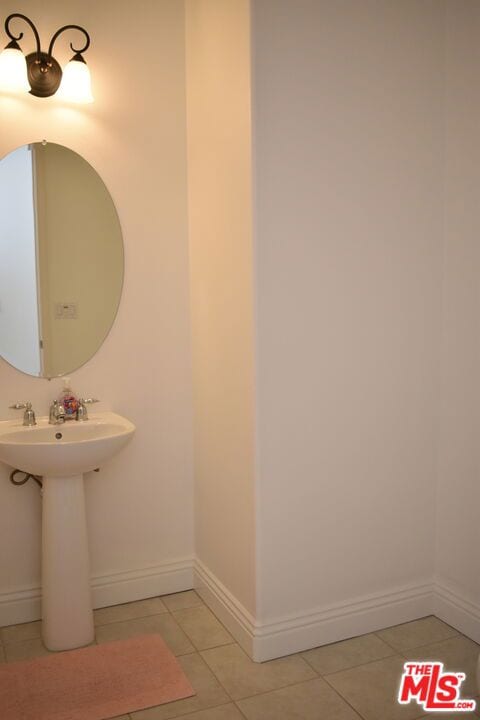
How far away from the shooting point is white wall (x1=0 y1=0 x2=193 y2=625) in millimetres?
2680

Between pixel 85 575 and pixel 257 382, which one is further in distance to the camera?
pixel 85 575

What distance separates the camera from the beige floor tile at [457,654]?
230cm

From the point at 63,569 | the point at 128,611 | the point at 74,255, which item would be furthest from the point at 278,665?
the point at 74,255

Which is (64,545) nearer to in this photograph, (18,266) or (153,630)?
(153,630)

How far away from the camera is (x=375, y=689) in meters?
2.22

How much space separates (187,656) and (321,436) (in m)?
0.95

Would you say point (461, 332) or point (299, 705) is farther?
point (461, 332)

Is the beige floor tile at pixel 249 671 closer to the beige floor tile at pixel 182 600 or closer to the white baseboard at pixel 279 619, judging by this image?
the white baseboard at pixel 279 619

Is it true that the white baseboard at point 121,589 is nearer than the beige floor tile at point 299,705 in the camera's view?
No

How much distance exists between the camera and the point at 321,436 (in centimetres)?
248

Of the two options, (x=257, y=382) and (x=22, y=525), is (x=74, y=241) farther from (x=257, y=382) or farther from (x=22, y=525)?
(x=22, y=525)

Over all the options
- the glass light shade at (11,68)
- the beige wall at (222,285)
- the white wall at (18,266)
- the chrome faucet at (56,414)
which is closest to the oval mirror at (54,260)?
the white wall at (18,266)

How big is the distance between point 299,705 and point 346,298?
140cm

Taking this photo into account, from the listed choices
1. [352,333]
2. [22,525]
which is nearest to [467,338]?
[352,333]
